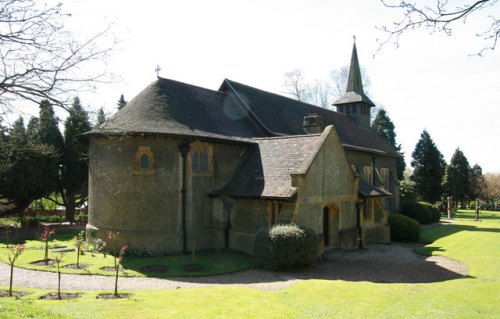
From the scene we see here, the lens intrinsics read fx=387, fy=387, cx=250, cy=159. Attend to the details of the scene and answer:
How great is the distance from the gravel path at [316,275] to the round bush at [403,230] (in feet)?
18.7

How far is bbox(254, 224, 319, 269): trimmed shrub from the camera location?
1608 centimetres

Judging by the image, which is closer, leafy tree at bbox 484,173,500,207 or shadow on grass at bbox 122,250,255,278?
shadow on grass at bbox 122,250,255,278

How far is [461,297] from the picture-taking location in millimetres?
11859

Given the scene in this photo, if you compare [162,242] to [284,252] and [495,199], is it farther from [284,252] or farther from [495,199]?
[495,199]

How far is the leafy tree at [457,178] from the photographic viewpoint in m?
53.9

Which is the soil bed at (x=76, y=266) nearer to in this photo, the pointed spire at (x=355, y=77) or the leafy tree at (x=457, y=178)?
the pointed spire at (x=355, y=77)

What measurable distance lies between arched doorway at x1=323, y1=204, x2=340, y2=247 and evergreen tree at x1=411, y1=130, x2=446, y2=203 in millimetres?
36511

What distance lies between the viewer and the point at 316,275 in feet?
52.5

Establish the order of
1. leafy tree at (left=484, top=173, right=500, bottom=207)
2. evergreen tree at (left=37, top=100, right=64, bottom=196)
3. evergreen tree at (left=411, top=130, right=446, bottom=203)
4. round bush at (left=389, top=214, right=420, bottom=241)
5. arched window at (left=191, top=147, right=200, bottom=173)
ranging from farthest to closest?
leafy tree at (left=484, top=173, right=500, bottom=207) → evergreen tree at (left=411, top=130, right=446, bottom=203) → evergreen tree at (left=37, top=100, right=64, bottom=196) → round bush at (left=389, top=214, right=420, bottom=241) → arched window at (left=191, top=147, right=200, bottom=173)

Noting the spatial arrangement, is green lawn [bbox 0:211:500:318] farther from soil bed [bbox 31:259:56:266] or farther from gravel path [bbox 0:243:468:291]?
soil bed [bbox 31:259:56:266]

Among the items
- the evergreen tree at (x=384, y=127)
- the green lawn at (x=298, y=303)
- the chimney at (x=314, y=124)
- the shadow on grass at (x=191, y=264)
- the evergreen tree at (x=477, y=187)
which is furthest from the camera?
the evergreen tree at (x=477, y=187)

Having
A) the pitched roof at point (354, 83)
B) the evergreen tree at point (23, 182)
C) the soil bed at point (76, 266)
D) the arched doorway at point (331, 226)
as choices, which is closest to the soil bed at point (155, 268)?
the soil bed at point (76, 266)

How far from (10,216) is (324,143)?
2809cm

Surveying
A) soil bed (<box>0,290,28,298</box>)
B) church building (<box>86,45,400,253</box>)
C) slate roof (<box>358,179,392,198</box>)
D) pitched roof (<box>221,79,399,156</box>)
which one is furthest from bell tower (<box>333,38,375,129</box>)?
soil bed (<box>0,290,28,298</box>)
